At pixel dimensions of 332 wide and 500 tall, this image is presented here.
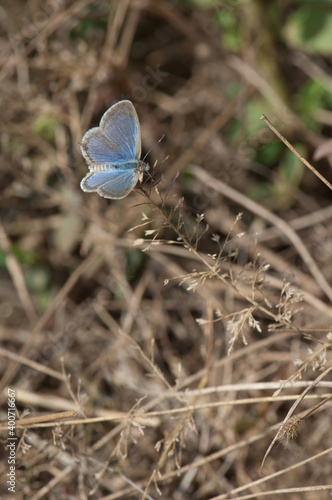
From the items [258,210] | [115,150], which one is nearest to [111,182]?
[115,150]

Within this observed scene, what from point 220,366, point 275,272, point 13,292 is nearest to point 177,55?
point 275,272

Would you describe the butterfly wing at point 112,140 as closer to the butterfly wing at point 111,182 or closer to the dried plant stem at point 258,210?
the butterfly wing at point 111,182

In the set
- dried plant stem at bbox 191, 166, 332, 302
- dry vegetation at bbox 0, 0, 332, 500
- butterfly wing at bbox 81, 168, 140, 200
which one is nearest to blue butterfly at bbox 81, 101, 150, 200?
butterfly wing at bbox 81, 168, 140, 200

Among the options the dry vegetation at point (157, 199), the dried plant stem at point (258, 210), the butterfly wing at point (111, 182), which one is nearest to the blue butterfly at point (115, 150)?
the butterfly wing at point (111, 182)

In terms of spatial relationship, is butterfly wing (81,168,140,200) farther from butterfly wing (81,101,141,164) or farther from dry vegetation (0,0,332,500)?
dry vegetation (0,0,332,500)

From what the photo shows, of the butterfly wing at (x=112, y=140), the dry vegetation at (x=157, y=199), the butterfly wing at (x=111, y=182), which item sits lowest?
the dry vegetation at (x=157, y=199)

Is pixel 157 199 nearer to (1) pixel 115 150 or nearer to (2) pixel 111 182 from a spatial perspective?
(1) pixel 115 150

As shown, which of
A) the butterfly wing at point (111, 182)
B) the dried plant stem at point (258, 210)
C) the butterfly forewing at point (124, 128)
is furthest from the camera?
the dried plant stem at point (258, 210)
